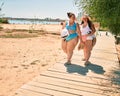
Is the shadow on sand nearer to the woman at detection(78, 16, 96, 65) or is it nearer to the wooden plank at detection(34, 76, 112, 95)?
the woman at detection(78, 16, 96, 65)

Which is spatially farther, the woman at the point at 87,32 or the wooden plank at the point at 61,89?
the woman at the point at 87,32

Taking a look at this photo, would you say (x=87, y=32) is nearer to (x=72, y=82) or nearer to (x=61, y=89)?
(x=72, y=82)

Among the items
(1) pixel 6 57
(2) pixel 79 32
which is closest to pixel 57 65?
(2) pixel 79 32

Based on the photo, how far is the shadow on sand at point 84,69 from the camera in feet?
29.0

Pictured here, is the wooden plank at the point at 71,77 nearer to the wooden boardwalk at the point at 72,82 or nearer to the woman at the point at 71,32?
the wooden boardwalk at the point at 72,82

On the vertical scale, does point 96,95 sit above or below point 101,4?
below

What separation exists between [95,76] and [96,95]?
1.67 meters

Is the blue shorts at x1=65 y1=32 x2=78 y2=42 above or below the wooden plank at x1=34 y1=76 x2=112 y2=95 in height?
above

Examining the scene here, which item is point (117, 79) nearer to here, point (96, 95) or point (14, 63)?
point (96, 95)

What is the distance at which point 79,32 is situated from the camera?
31.0 ft

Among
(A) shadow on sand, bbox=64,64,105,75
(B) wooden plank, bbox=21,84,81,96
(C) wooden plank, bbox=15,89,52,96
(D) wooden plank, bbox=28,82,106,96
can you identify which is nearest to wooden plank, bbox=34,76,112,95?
(D) wooden plank, bbox=28,82,106,96

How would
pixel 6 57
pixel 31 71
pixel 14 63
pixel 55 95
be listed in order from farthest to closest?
pixel 6 57, pixel 14 63, pixel 31 71, pixel 55 95

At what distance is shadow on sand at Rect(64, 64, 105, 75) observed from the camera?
348 inches

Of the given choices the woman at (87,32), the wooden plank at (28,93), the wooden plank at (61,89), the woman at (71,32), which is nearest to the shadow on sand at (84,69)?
the woman at (87,32)
